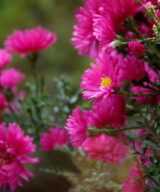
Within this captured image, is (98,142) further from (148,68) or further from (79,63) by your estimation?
(79,63)

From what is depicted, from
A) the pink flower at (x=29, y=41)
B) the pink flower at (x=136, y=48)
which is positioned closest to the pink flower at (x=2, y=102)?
the pink flower at (x=29, y=41)

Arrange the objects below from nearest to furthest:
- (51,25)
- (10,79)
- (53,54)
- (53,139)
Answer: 1. (53,139)
2. (10,79)
3. (53,54)
4. (51,25)

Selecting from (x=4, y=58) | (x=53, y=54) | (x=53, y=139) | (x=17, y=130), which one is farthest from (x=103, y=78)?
(x=53, y=54)

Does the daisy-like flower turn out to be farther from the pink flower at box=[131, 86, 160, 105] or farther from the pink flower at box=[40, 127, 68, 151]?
the pink flower at box=[40, 127, 68, 151]

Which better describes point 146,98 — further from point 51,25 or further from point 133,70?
point 51,25

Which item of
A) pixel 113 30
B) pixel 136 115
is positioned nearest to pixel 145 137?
pixel 136 115

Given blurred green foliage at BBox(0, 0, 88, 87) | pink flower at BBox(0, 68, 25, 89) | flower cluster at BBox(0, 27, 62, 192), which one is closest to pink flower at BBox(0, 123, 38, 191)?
flower cluster at BBox(0, 27, 62, 192)
